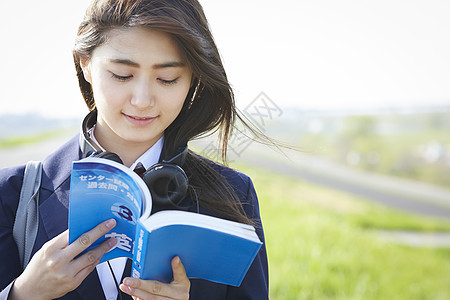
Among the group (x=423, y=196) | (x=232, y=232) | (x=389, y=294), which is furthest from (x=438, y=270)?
(x=232, y=232)

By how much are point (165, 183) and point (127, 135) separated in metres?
0.20

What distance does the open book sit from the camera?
1060mm

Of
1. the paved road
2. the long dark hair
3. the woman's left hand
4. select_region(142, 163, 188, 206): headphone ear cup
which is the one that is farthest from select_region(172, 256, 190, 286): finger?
the paved road

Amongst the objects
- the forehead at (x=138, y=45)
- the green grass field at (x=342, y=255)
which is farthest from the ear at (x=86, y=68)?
the green grass field at (x=342, y=255)

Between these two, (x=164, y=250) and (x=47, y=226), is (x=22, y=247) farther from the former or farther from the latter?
(x=164, y=250)

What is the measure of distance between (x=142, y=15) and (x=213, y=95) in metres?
0.43

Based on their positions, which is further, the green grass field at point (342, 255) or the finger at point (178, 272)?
the green grass field at point (342, 255)

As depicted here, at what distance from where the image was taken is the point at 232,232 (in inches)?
43.3

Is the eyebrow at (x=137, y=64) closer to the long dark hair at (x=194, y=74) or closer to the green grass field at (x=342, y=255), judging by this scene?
the long dark hair at (x=194, y=74)

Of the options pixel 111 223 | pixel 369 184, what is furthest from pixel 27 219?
pixel 369 184

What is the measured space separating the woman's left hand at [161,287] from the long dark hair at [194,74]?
0.43 metres

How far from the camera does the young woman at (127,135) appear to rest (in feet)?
3.93

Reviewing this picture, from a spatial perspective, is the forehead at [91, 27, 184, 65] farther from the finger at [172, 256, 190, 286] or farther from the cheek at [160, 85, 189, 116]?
the finger at [172, 256, 190, 286]

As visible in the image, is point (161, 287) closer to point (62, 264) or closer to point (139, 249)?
point (139, 249)
